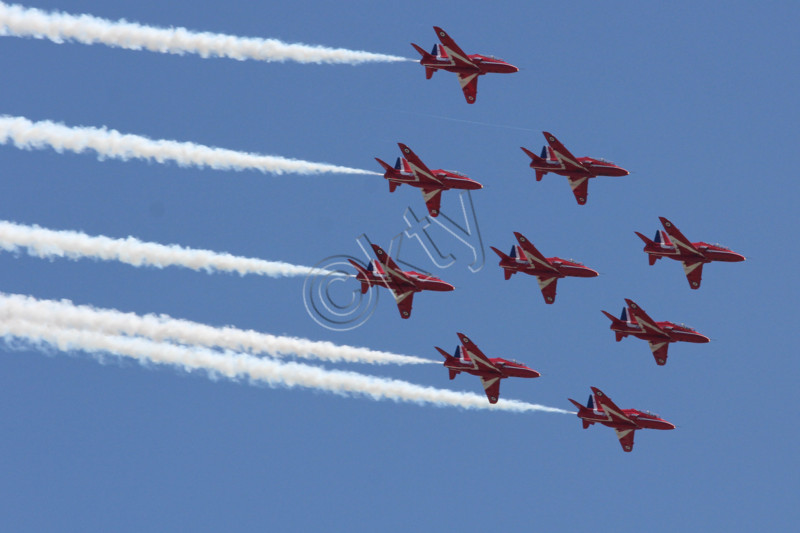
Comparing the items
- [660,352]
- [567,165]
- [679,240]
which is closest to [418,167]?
[567,165]

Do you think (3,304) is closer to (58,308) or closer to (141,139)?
(58,308)

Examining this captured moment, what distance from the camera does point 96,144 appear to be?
7219 cm

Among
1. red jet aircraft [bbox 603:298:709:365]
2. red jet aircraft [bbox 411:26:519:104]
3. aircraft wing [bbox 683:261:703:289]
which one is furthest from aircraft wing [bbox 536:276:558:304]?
red jet aircraft [bbox 411:26:519:104]

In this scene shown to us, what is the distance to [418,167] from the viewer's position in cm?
7881

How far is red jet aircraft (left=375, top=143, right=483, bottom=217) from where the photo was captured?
257ft

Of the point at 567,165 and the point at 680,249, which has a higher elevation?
the point at 567,165

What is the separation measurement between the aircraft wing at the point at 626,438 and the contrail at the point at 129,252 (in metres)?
19.6

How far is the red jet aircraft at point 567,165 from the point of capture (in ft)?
265

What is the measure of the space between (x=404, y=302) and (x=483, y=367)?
526 centimetres

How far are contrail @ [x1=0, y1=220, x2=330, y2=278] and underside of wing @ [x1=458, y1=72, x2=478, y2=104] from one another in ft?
41.6

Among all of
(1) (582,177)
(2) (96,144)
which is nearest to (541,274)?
(1) (582,177)

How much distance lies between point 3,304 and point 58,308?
2572 millimetres

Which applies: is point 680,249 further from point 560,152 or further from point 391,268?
point 391,268

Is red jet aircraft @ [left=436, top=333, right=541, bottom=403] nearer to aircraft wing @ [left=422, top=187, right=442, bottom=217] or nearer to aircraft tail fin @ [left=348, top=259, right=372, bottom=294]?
aircraft tail fin @ [left=348, top=259, right=372, bottom=294]
